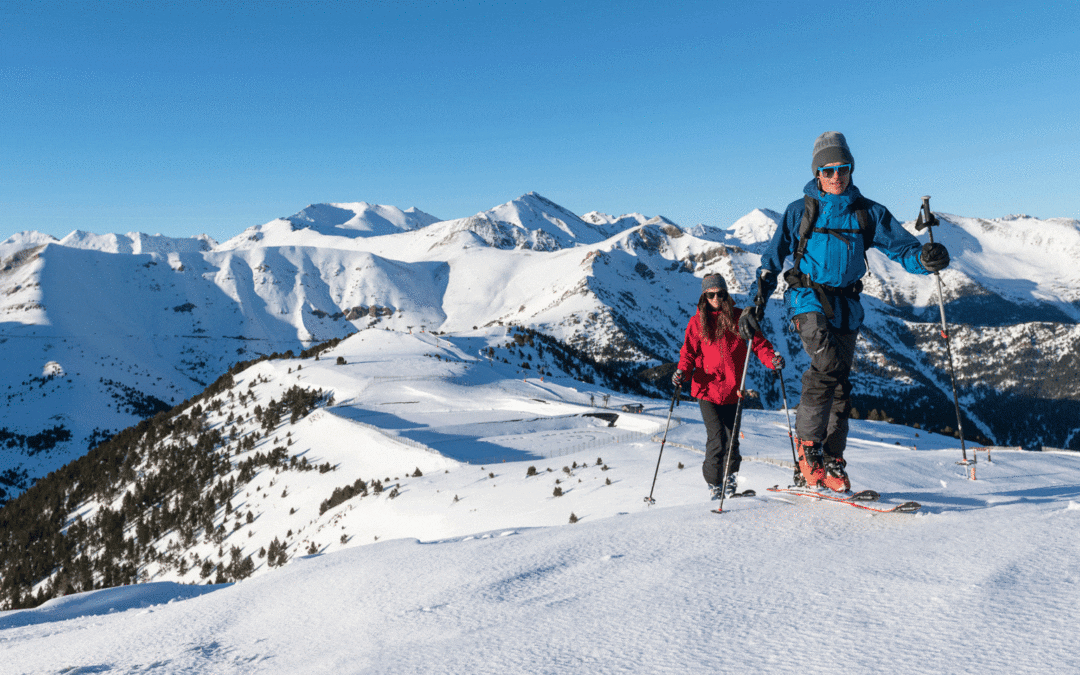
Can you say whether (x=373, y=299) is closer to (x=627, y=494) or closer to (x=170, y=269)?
(x=170, y=269)

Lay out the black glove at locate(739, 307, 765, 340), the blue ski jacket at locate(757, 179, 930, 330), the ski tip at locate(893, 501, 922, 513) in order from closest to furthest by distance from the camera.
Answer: the ski tip at locate(893, 501, 922, 513) < the blue ski jacket at locate(757, 179, 930, 330) < the black glove at locate(739, 307, 765, 340)

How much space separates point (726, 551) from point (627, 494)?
7711 millimetres

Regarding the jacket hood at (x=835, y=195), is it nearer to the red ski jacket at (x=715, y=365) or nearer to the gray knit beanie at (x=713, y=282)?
the gray knit beanie at (x=713, y=282)

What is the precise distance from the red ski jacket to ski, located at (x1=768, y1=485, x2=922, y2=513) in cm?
128

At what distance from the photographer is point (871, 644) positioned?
2.61 metres

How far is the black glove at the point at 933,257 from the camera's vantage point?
5305mm

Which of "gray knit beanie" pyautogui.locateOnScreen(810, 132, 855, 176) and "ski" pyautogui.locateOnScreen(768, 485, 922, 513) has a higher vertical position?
"gray knit beanie" pyautogui.locateOnScreen(810, 132, 855, 176)

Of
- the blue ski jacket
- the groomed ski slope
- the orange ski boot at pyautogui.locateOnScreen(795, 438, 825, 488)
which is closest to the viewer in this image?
the groomed ski slope

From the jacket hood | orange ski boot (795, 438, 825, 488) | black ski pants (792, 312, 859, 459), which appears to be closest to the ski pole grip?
the jacket hood

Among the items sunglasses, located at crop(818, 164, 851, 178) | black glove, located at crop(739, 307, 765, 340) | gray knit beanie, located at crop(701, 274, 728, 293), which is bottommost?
black glove, located at crop(739, 307, 765, 340)

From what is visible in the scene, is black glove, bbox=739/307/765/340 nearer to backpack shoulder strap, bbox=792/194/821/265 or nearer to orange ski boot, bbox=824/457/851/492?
backpack shoulder strap, bbox=792/194/821/265

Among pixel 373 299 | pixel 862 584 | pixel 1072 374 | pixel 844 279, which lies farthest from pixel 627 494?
pixel 1072 374

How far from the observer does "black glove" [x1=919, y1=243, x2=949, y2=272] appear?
17.4 ft

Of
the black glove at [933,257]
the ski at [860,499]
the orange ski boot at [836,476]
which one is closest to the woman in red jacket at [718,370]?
the ski at [860,499]
